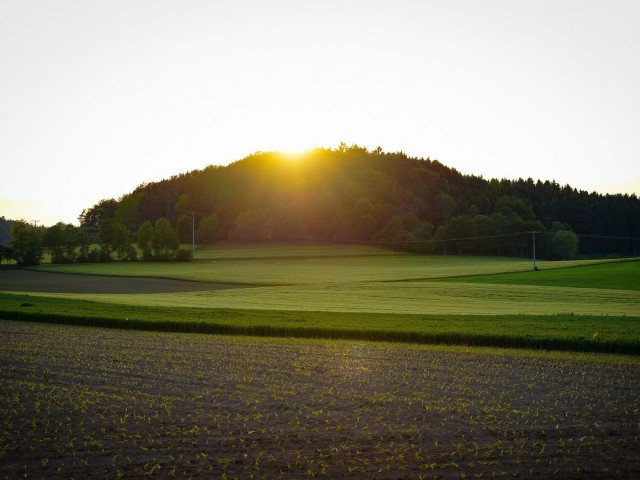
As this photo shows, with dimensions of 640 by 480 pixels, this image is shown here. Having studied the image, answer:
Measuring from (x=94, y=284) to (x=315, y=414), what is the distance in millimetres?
56255

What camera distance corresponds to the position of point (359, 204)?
119688mm

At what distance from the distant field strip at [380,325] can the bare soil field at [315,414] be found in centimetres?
221

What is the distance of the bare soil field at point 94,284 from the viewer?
56438 mm

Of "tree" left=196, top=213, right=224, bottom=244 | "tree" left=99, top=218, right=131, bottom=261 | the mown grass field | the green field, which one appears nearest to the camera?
the green field

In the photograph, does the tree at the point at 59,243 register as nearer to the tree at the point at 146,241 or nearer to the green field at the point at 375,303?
the tree at the point at 146,241

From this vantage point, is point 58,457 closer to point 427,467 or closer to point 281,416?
point 281,416

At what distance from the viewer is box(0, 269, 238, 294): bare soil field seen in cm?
5644

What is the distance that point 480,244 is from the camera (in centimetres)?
11150

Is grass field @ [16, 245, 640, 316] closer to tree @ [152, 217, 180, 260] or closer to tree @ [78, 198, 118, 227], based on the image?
tree @ [152, 217, 180, 260]

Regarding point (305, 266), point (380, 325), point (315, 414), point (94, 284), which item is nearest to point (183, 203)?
point (305, 266)

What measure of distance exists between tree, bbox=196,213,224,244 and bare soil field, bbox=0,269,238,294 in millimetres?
48385

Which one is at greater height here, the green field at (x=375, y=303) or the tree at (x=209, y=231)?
the tree at (x=209, y=231)

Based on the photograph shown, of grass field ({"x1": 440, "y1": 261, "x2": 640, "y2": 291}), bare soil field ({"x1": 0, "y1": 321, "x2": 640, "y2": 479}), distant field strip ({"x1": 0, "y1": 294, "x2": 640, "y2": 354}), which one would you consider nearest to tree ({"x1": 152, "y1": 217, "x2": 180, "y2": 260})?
grass field ({"x1": 440, "y1": 261, "x2": 640, "y2": 291})

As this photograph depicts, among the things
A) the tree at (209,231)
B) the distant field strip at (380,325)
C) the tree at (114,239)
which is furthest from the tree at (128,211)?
the distant field strip at (380,325)
